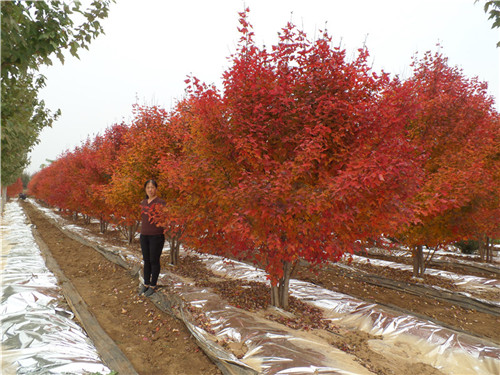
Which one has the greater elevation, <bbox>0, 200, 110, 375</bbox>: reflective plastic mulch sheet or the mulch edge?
<bbox>0, 200, 110, 375</bbox>: reflective plastic mulch sheet

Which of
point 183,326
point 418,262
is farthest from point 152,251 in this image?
point 418,262

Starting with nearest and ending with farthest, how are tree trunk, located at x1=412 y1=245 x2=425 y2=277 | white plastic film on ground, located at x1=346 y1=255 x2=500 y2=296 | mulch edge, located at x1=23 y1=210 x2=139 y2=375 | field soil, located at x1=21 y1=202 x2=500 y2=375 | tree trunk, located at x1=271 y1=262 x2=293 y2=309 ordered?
mulch edge, located at x1=23 y1=210 x2=139 y2=375
field soil, located at x1=21 y1=202 x2=500 y2=375
tree trunk, located at x1=271 y1=262 x2=293 y2=309
white plastic film on ground, located at x1=346 y1=255 x2=500 y2=296
tree trunk, located at x1=412 y1=245 x2=425 y2=277

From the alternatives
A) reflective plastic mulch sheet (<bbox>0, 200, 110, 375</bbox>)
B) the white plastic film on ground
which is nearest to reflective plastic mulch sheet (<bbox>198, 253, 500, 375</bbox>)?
reflective plastic mulch sheet (<bbox>0, 200, 110, 375</bbox>)

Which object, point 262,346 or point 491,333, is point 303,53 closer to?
point 262,346

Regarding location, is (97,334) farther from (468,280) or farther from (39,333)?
(468,280)

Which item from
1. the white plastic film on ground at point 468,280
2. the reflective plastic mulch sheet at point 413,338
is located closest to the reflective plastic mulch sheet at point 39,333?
the reflective plastic mulch sheet at point 413,338

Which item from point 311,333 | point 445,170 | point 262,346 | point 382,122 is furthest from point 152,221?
point 445,170

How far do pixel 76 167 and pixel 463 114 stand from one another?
1837 cm

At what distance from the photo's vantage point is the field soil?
3.69 m

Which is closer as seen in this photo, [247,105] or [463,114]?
[247,105]

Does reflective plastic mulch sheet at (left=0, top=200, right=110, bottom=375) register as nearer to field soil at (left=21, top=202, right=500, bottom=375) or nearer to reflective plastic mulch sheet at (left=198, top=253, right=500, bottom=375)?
field soil at (left=21, top=202, right=500, bottom=375)

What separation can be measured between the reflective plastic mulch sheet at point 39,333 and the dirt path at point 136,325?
493 millimetres

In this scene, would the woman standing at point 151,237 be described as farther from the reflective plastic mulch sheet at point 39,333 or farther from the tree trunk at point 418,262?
the tree trunk at point 418,262

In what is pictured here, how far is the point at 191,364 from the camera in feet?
11.7
